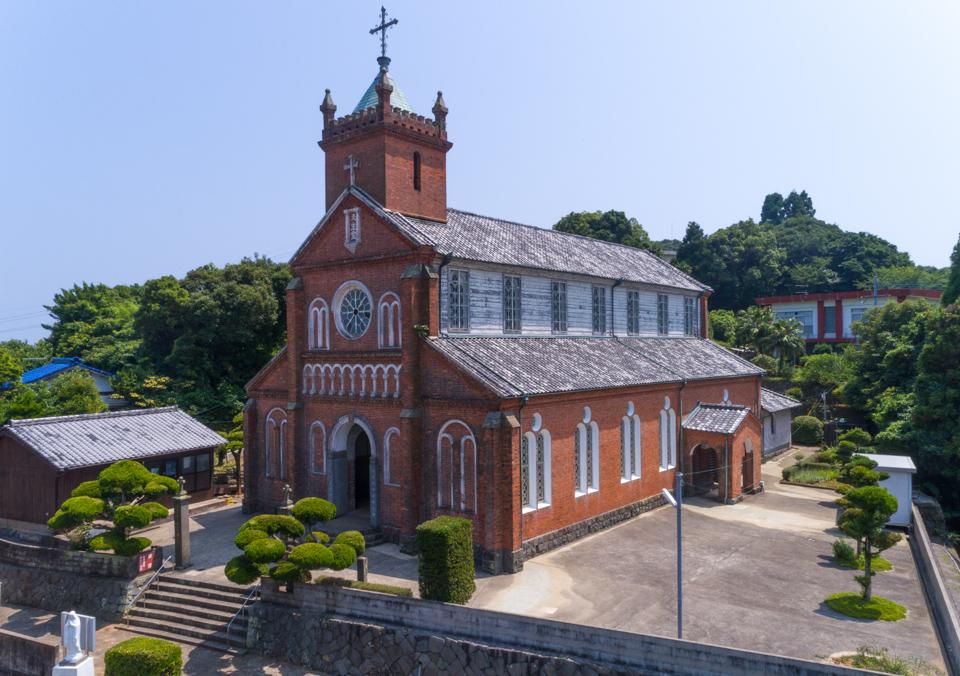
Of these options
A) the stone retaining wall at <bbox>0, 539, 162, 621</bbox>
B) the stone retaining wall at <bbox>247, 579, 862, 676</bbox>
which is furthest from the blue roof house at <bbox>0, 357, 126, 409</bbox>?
the stone retaining wall at <bbox>247, 579, 862, 676</bbox>

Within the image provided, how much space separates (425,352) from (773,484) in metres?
21.3

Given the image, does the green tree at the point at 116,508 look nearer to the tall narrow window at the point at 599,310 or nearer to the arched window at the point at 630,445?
the arched window at the point at 630,445

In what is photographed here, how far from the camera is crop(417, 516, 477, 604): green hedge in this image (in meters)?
17.0

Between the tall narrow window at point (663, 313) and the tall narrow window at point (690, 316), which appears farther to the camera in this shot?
the tall narrow window at point (690, 316)

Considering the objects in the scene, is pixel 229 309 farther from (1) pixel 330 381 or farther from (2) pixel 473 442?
(2) pixel 473 442

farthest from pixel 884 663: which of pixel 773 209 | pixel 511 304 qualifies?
pixel 773 209

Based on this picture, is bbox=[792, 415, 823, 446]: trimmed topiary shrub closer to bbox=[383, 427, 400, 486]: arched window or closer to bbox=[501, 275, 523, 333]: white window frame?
bbox=[501, 275, 523, 333]: white window frame

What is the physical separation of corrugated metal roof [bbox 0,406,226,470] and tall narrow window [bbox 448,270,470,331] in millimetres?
14541

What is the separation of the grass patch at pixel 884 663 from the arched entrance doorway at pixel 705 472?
1575cm

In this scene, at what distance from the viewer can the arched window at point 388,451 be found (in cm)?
2334

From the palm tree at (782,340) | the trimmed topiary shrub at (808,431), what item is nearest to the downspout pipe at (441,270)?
the trimmed topiary shrub at (808,431)

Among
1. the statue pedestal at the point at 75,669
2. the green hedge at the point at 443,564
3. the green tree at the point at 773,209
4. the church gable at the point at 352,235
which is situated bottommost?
the statue pedestal at the point at 75,669

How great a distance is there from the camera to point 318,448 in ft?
85.8

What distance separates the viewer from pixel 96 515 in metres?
21.1
